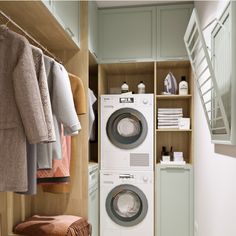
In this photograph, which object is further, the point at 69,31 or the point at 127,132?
the point at 127,132

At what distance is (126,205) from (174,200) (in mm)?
567

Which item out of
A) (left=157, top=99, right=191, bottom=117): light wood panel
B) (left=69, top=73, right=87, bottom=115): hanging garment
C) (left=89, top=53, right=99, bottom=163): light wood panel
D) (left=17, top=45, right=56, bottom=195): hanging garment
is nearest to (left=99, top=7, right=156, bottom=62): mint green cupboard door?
(left=89, top=53, right=99, bottom=163): light wood panel

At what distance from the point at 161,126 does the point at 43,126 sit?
81.6 inches

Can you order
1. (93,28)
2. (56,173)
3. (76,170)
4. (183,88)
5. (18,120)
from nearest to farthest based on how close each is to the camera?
(18,120) → (56,173) → (76,170) → (93,28) → (183,88)

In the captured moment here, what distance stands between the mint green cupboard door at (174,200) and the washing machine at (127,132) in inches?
9.5

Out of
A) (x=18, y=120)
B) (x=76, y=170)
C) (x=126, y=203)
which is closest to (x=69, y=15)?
(x=18, y=120)

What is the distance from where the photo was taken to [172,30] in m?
3.19

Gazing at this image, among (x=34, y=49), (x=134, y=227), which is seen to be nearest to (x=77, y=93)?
(x=34, y=49)

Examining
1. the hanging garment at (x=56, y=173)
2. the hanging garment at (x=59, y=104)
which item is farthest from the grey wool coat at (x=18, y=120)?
the hanging garment at (x=56, y=173)

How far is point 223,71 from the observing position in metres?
1.77

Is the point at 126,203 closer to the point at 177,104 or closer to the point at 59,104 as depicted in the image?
the point at 177,104

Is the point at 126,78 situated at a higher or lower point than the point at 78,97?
higher

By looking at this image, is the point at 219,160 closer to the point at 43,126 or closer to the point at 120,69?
the point at 43,126

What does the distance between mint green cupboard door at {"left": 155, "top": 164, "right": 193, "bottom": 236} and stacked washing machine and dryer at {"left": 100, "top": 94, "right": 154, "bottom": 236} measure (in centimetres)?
11
